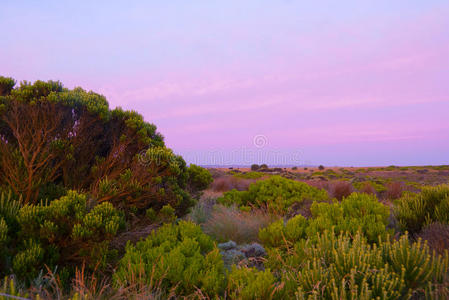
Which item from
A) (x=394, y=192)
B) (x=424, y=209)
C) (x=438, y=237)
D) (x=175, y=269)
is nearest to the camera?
(x=175, y=269)

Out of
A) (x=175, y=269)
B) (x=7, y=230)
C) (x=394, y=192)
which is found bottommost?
(x=394, y=192)

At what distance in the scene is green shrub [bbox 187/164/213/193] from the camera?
8.85 meters

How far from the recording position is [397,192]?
16891 mm

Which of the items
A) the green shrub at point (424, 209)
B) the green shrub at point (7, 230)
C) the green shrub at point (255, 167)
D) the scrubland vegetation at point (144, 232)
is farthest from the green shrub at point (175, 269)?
the green shrub at point (255, 167)

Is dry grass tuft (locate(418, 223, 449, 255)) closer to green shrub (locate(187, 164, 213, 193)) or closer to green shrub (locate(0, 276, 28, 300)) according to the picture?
green shrub (locate(0, 276, 28, 300))

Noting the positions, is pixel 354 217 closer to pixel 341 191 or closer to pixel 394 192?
pixel 341 191

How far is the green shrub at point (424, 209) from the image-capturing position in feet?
19.3

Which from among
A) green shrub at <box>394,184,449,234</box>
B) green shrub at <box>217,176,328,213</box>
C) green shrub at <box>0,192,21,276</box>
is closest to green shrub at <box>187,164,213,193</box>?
green shrub at <box>217,176,328,213</box>

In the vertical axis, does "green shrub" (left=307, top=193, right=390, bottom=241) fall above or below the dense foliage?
below

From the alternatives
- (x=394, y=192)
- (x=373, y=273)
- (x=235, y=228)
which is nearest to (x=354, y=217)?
(x=235, y=228)

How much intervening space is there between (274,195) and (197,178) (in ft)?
9.92

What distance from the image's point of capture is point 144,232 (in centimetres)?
559

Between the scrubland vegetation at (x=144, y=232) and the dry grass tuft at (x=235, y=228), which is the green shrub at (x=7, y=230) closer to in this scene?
the scrubland vegetation at (x=144, y=232)

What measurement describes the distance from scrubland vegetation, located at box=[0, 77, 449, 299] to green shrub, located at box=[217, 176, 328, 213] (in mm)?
1860
